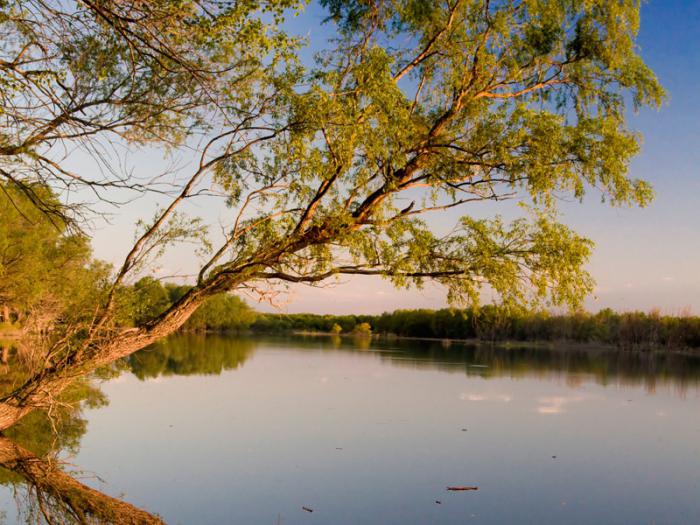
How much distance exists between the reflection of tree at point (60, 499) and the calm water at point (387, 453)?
0.18 metres

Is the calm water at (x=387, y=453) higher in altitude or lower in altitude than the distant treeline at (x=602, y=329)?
lower

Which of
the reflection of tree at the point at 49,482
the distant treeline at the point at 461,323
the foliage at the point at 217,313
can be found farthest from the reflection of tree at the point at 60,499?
the foliage at the point at 217,313

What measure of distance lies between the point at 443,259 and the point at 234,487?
4449 mm

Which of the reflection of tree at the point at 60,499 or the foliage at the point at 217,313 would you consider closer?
the reflection of tree at the point at 60,499

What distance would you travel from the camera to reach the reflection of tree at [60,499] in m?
6.43

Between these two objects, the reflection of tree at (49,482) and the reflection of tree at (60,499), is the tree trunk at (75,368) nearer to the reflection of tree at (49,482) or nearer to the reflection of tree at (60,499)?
the reflection of tree at (49,482)

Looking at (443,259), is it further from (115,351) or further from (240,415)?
(240,415)

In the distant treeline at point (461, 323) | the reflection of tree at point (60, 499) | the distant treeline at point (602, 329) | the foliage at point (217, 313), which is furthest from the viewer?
the foliage at point (217, 313)

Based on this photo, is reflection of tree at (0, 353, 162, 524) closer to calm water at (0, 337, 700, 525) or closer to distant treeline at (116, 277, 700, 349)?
calm water at (0, 337, 700, 525)

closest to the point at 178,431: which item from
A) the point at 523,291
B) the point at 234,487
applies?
the point at 234,487

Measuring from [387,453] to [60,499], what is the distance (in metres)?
4.99

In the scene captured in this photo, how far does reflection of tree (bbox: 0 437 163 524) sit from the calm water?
175 millimetres

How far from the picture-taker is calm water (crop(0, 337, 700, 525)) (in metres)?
7.27

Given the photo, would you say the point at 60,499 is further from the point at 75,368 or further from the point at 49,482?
the point at 75,368
